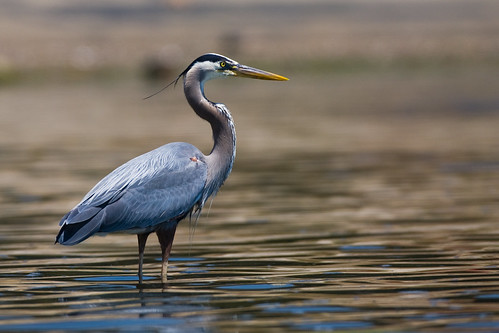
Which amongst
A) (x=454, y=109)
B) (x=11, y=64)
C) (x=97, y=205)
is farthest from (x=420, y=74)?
(x=97, y=205)

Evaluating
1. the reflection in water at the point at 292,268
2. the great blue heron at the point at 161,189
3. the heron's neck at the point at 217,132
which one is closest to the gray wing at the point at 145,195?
the great blue heron at the point at 161,189

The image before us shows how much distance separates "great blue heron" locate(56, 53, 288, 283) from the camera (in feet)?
30.4

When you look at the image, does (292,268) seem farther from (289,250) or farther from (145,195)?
(145,195)

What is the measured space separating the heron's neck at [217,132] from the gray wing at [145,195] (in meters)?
0.14

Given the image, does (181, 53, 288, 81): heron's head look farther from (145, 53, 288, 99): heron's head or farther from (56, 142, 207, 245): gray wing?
(56, 142, 207, 245): gray wing

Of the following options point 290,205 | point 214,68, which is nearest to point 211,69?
point 214,68

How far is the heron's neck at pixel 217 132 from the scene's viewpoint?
991 cm

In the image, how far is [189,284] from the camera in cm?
945

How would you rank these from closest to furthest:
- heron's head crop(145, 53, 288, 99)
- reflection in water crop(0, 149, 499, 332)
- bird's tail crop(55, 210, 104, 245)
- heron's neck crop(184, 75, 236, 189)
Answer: reflection in water crop(0, 149, 499, 332) < bird's tail crop(55, 210, 104, 245) < heron's neck crop(184, 75, 236, 189) < heron's head crop(145, 53, 288, 99)

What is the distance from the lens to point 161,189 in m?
9.57

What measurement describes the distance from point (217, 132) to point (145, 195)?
37.4 inches

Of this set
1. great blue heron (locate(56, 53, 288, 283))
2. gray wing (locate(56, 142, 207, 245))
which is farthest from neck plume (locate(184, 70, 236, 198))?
gray wing (locate(56, 142, 207, 245))

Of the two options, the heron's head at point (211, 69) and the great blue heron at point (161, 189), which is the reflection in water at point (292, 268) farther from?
the heron's head at point (211, 69)

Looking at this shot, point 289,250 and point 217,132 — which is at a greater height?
point 217,132
